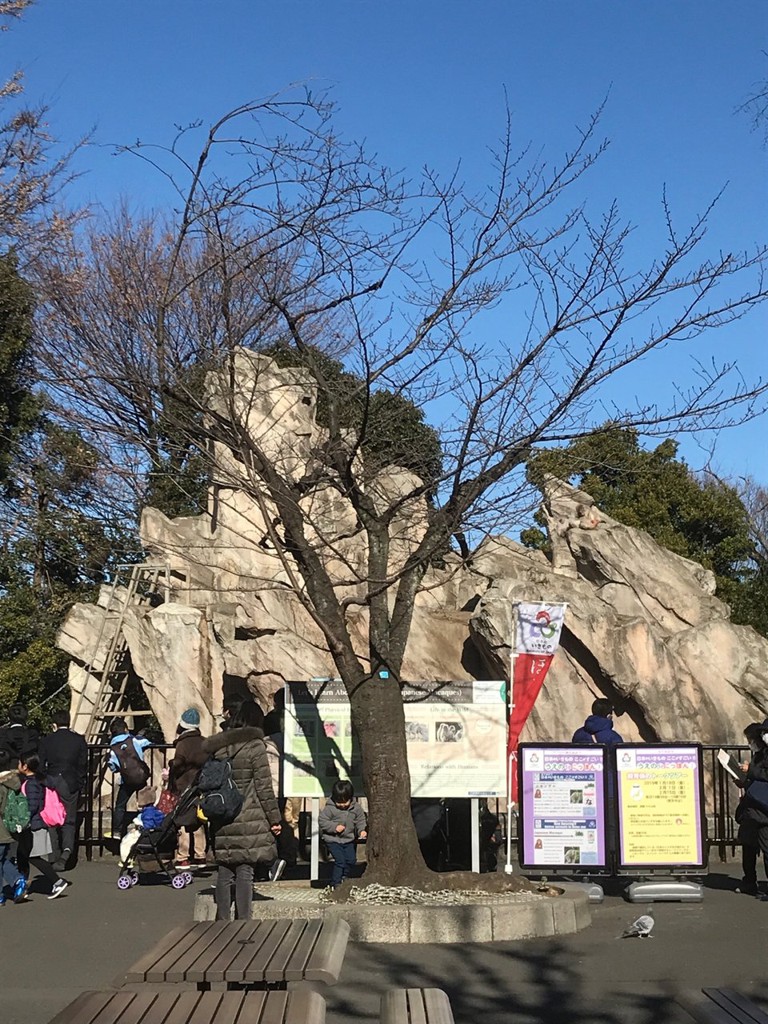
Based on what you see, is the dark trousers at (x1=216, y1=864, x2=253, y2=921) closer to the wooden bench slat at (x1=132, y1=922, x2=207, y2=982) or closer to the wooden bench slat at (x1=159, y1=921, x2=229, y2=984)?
the wooden bench slat at (x1=132, y1=922, x2=207, y2=982)

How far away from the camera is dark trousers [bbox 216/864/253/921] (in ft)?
29.4

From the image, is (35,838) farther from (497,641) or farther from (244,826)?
(497,641)

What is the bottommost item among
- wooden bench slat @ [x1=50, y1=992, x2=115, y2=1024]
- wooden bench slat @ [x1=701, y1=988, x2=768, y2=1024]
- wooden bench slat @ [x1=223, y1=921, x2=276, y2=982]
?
wooden bench slat @ [x1=701, y1=988, x2=768, y2=1024]

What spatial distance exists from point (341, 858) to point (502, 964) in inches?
113

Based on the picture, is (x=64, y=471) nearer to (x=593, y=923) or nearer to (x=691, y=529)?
(x=691, y=529)

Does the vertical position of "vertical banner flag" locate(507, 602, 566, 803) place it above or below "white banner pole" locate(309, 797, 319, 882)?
above

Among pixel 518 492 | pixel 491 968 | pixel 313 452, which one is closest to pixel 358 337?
pixel 313 452

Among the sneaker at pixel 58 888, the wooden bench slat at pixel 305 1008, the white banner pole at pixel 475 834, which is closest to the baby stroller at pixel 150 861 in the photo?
A: the sneaker at pixel 58 888

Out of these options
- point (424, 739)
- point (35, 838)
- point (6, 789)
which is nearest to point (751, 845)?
point (424, 739)

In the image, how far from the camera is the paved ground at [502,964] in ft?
23.6

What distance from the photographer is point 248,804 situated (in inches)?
355

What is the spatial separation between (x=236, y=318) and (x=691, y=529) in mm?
18865

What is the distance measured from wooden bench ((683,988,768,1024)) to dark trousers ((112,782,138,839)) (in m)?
10.0

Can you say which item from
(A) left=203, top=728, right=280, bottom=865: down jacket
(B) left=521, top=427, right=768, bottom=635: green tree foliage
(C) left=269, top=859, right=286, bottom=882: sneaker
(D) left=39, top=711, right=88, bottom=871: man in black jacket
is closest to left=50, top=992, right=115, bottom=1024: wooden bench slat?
(A) left=203, top=728, right=280, bottom=865: down jacket
